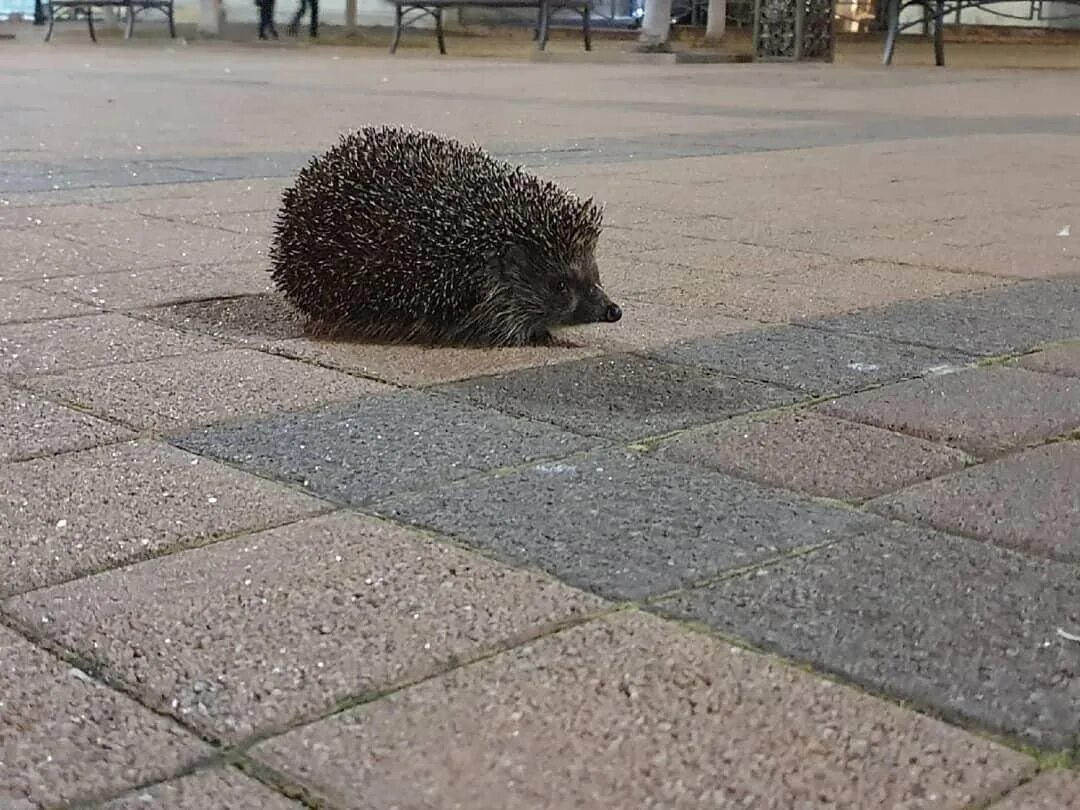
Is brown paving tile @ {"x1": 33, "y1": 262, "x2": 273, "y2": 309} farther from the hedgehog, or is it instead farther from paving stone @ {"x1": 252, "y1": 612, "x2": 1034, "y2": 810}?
paving stone @ {"x1": 252, "y1": 612, "x2": 1034, "y2": 810}

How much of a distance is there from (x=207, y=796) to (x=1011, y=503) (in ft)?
4.57

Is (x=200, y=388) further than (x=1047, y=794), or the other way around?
(x=200, y=388)

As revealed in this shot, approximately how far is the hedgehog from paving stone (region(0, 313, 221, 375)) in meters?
0.34

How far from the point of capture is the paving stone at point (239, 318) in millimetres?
3529

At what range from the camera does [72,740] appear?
154 centimetres

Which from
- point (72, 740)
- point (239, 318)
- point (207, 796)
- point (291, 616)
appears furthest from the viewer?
point (239, 318)

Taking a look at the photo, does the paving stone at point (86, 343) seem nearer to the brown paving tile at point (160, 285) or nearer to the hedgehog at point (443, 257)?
the brown paving tile at point (160, 285)

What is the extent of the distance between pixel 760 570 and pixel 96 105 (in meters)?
9.33

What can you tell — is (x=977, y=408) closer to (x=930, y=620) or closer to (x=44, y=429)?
(x=930, y=620)

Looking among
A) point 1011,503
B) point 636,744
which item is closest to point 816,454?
point 1011,503


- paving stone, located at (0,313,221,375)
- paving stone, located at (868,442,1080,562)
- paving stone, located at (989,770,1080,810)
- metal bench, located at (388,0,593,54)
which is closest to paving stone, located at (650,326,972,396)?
paving stone, located at (868,442,1080,562)

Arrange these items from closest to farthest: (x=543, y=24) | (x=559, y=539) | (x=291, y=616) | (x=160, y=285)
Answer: (x=291, y=616) → (x=559, y=539) → (x=160, y=285) → (x=543, y=24)

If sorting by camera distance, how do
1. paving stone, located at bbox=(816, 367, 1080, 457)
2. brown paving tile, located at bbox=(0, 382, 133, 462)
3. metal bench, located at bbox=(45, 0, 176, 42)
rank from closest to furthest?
brown paving tile, located at bbox=(0, 382, 133, 462), paving stone, located at bbox=(816, 367, 1080, 457), metal bench, located at bbox=(45, 0, 176, 42)

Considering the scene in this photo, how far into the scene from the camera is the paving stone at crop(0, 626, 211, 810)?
Answer: 1462mm
